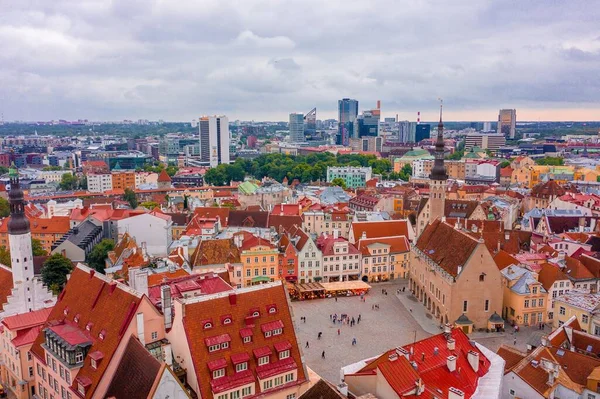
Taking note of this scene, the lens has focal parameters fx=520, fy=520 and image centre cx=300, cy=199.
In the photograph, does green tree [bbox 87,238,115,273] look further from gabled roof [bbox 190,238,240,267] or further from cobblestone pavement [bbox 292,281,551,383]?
cobblestone pavement [bbox 292,281,551,383]

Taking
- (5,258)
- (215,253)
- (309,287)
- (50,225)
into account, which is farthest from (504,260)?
(50,225)

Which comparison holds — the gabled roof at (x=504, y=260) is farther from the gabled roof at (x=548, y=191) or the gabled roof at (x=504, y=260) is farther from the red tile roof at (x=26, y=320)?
the gabled roof at (x=548, y=191)

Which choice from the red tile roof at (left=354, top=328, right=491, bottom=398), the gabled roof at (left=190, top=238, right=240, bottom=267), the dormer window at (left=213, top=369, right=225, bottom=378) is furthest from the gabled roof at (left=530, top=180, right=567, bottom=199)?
the dormer window at (left=213, top=369, right=225, bottom=378)

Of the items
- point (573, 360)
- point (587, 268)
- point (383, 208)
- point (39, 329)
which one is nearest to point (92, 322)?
point (39, 329)

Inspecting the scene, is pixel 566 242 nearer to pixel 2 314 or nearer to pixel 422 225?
pixel 422 225

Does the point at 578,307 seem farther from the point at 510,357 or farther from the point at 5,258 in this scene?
the point at 5,258

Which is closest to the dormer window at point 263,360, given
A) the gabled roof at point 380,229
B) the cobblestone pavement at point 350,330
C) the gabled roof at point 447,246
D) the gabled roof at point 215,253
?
the cobblestone pavement at point 350,330
